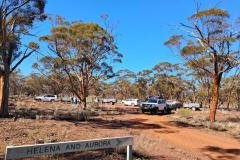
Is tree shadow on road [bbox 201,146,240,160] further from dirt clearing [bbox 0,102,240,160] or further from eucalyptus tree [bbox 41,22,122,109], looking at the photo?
eucalyptus tree [bbox 41,22,122,109]

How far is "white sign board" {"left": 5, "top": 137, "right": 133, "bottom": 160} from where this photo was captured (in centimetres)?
726

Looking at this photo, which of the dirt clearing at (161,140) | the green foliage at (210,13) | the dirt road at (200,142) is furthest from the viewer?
the green foliage at (210,13)

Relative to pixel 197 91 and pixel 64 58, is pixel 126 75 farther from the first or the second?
pixel 64 58

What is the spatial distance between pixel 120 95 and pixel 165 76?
48.1 metres

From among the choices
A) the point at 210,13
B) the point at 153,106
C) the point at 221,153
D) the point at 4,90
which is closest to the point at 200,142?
the point at 221,153

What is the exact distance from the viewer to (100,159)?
11969 millimetres

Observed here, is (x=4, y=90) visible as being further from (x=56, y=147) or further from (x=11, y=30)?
(x=56, y=147)

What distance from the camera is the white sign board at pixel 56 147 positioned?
7.26 meters

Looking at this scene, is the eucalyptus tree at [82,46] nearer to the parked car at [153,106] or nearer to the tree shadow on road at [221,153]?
the parked car at [153,106]

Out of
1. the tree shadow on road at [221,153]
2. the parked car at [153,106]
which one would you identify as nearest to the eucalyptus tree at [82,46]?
the parked car at [153,106]

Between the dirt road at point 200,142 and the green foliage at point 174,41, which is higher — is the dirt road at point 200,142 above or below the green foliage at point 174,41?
below

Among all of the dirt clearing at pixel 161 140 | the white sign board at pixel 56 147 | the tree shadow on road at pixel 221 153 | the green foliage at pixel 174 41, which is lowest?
the tree shadow on road at pixel 221 153

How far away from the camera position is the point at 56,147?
309 inches

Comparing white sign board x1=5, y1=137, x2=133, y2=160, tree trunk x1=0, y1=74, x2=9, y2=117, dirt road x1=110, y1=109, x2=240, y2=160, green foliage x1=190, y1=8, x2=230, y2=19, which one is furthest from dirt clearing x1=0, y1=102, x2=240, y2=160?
green foliage x1=190, y1=8, x2=230, y2=19
